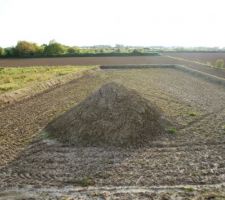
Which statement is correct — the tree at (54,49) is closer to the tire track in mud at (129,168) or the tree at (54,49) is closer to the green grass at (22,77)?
the green grass at (22,77)

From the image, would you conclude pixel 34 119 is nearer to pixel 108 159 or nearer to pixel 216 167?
pixel 108 159

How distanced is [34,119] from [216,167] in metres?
8.71

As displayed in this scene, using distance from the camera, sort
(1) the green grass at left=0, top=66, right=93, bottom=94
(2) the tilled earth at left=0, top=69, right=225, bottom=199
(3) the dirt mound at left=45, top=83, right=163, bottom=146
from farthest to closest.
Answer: (1) the green grass at left=0, top=66, right=93, bottom=94 < (3) the dirt mound at left=45, top=83, right=163, bottom=146 < (2) the tilled earth at left=0, top=69, right=225, bottom=199

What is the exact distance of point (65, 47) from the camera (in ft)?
253

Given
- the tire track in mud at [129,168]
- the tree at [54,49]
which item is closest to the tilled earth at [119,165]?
the tire track in mud at [129,168]

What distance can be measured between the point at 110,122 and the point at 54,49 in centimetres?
6291

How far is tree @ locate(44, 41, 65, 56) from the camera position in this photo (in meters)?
71.6

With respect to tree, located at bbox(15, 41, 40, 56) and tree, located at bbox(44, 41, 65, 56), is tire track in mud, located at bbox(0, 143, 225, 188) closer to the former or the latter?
tree, located at bbox(15, 41, 40, 56)

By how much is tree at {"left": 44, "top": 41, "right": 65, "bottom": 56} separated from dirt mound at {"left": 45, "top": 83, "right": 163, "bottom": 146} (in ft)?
197

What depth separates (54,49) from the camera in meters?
72.2

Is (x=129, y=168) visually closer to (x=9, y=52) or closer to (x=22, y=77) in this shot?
(x=22, y=77)

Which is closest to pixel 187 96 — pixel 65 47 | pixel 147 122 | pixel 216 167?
pixel 147 122

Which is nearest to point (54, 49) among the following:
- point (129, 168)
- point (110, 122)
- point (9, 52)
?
point (9, 52)

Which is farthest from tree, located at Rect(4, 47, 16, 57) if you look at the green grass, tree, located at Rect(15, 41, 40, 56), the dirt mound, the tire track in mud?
the tire track in mud
